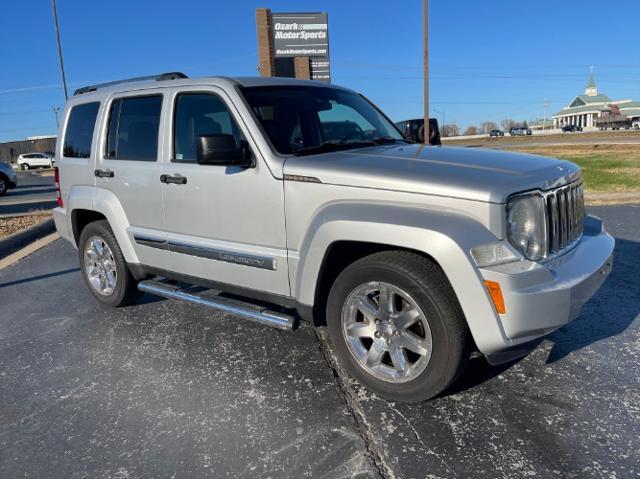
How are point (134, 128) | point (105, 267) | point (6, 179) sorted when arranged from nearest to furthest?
point (134, 128) < point (105, 267) < point (6, 179)

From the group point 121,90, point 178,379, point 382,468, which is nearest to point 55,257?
point 121,90

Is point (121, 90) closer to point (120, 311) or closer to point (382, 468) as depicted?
point (120, 311)

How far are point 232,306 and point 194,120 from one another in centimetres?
148

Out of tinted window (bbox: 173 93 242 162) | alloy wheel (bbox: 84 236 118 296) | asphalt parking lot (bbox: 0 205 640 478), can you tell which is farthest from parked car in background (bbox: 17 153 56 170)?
tinted window (bbox: 173 93 242 162)

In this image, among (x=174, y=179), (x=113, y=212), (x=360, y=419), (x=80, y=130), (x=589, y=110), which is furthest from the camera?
(x=589, y=110)

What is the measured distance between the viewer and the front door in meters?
3.56

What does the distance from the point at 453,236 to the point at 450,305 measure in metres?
0.39

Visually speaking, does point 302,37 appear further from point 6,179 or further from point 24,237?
point 24,237

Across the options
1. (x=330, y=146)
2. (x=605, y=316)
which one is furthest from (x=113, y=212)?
(x=605, y=316)

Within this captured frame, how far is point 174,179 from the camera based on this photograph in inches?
160

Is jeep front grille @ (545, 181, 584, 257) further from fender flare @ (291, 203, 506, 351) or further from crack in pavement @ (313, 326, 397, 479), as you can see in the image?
crack in pavement @ (313, 326, 397, 479)

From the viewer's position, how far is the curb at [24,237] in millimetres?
8305

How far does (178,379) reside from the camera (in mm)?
3607

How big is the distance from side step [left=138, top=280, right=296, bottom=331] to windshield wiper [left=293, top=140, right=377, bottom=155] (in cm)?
111
